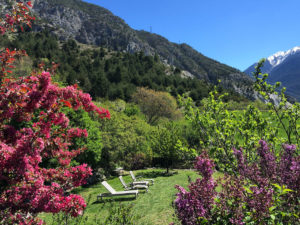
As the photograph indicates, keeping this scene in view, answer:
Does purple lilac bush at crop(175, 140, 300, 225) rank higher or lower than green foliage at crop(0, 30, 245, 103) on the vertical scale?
lower

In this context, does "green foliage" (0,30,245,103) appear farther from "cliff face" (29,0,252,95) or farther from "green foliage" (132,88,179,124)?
"cliff face" (29,0,252,95)

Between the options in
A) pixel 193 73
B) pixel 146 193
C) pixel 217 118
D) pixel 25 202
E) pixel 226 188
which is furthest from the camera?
pixel 193 73

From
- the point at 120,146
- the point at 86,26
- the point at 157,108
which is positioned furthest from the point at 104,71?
the point at 86,26

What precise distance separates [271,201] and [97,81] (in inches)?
2430

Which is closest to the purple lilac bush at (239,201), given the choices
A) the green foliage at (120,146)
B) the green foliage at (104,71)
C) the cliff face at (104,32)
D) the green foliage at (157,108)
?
the green foliage at (120,146)

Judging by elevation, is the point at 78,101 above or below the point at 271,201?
Answer: above

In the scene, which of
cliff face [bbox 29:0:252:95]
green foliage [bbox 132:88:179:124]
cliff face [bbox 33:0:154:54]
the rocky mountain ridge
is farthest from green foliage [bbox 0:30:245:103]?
cliff face [bbox 29:0:252:95]

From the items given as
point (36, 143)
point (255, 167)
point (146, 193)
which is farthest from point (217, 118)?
point (146, 193)

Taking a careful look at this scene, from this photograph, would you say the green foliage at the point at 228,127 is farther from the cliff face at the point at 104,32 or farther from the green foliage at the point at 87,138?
the cliff face at the point at 104,32

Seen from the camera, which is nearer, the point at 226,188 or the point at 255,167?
the point at 226,188

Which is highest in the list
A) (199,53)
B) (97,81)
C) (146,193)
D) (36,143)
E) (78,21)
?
(78,21)

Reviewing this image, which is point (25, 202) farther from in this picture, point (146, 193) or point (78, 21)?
point (78, 21)

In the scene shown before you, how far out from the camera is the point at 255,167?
348 centimetres

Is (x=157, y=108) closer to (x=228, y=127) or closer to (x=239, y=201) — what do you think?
(x=228, y=127)
